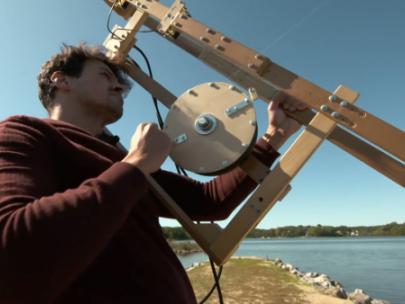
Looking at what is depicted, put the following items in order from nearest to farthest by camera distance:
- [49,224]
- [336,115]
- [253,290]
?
[49,224] → [336,115] → [253,290]

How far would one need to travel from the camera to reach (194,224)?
67.6 inches

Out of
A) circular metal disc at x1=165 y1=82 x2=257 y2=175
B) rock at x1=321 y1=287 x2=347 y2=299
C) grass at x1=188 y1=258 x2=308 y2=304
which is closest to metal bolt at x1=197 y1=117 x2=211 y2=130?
circular metal disc at x1=165 y1=82 x2=257 y2=175

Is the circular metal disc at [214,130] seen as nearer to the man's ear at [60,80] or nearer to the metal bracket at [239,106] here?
the metal bracket at [239,106]

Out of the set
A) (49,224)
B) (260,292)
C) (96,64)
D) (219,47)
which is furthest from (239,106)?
(260,292)

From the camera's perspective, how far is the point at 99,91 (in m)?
2.03

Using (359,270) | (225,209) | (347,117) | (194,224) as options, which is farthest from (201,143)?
(359,270)

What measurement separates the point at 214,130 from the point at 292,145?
0.45 meters

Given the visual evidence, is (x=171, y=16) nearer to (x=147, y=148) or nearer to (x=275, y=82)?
(x=275, y=82)

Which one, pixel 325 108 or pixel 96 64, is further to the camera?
pixel 96 64

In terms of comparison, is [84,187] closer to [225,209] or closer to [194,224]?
[194,224]

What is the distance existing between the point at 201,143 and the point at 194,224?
1.51ft

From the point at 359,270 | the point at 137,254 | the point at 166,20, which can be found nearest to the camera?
the point at 137,254

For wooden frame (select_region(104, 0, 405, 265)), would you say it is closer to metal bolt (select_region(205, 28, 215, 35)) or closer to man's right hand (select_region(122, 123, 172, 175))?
metal bolt (select_region(205, 28, 215, 35))

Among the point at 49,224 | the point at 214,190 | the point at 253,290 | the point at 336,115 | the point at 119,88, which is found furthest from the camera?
the point at 253,290
